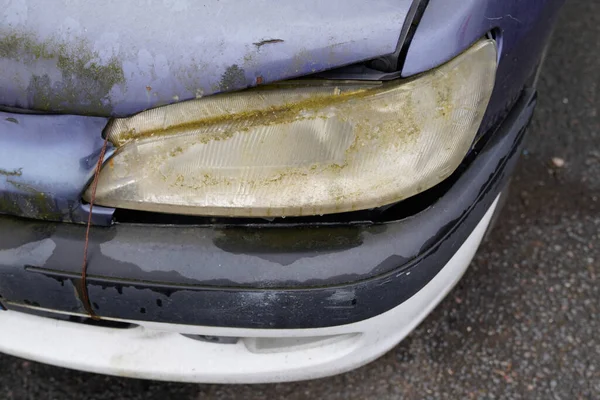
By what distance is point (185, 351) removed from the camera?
5.18ft

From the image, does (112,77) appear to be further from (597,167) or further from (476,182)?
(597,167)

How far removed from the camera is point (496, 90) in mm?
1424

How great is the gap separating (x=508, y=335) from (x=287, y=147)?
113 cm

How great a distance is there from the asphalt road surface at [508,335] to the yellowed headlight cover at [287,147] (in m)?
0.83

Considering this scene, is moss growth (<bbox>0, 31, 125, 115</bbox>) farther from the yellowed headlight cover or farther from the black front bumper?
the black front bumper

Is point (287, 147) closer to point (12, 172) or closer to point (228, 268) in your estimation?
point (228, 268)

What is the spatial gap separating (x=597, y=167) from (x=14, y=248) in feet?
7.00

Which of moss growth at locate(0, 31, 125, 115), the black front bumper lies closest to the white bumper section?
the black front bumper

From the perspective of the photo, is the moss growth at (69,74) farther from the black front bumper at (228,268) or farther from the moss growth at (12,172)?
the black front bumper at (228,268)

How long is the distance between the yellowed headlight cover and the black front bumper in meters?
0.06

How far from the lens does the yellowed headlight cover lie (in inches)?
49.6

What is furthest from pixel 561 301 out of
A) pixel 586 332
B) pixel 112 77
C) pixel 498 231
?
pixel 112 77

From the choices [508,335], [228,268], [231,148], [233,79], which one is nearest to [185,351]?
[228,268]

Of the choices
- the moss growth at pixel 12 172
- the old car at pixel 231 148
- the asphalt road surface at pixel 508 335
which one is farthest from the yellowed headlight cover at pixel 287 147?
the asphalt road surface at pixel 508 335
